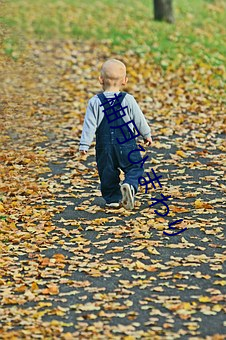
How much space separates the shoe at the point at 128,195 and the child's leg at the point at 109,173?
29 cm

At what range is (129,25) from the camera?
1775 centimetres

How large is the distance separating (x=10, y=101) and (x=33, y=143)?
8.10 feet

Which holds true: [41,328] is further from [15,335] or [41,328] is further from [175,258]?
[175,258]

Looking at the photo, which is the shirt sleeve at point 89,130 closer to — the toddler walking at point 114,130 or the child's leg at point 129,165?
the toddler walking at point 114,130

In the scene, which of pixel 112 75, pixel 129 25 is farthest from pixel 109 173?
pixel 129 25

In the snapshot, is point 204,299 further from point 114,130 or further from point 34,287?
point 114,130

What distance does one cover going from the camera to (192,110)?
41.0ft

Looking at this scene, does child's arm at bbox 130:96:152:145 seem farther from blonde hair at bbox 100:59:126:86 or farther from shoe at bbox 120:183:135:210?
shoe at bbox 120:183:135:210

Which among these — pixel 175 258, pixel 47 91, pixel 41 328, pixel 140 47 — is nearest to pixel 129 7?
pixel 140 47

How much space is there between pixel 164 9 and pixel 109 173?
11188mm

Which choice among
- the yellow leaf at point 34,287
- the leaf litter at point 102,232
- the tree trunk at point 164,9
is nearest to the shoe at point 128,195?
the leaf litter at point 102,232

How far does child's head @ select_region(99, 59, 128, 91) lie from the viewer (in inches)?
293

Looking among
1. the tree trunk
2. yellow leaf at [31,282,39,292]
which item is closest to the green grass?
the tree trunk

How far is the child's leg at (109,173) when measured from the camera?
769 centimetres
